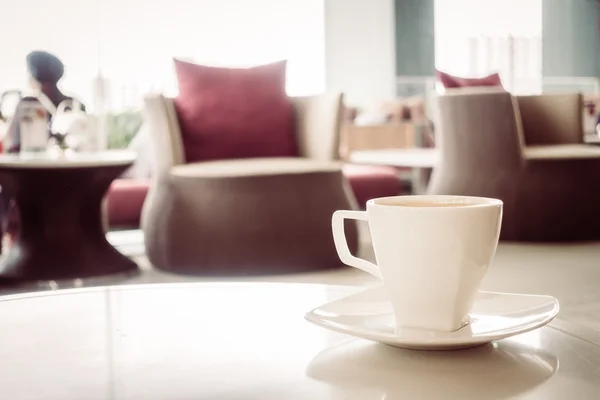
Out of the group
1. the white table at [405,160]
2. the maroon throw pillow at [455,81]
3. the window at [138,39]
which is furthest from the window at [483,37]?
the white table at [405,160]

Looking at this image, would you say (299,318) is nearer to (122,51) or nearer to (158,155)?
(158,155)

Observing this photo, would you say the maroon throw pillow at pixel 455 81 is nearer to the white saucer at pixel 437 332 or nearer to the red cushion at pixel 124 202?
the red cushion at pixel 124 202

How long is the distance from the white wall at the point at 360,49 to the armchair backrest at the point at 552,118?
419 cm

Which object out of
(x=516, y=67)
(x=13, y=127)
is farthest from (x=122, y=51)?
(x=516, y=67)

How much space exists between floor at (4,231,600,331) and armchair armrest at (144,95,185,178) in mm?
414

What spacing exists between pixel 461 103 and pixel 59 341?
308cm

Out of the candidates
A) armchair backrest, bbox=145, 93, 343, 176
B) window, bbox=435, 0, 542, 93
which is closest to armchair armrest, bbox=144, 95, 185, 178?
armchair backrest, bbox=145, 93, 343, 176

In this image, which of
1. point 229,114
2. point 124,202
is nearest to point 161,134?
point 229,114

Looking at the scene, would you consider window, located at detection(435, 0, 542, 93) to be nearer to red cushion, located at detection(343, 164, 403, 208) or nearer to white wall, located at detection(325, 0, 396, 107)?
white wall, located at detection(325, 0, 396, 107)

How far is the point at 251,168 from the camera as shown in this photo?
277cm

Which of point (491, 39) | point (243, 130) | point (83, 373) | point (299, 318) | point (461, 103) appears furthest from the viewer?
point (491, 39)

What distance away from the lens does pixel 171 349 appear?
0.57 meters

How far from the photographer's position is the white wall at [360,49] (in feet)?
26.9

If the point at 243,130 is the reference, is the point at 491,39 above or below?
above
